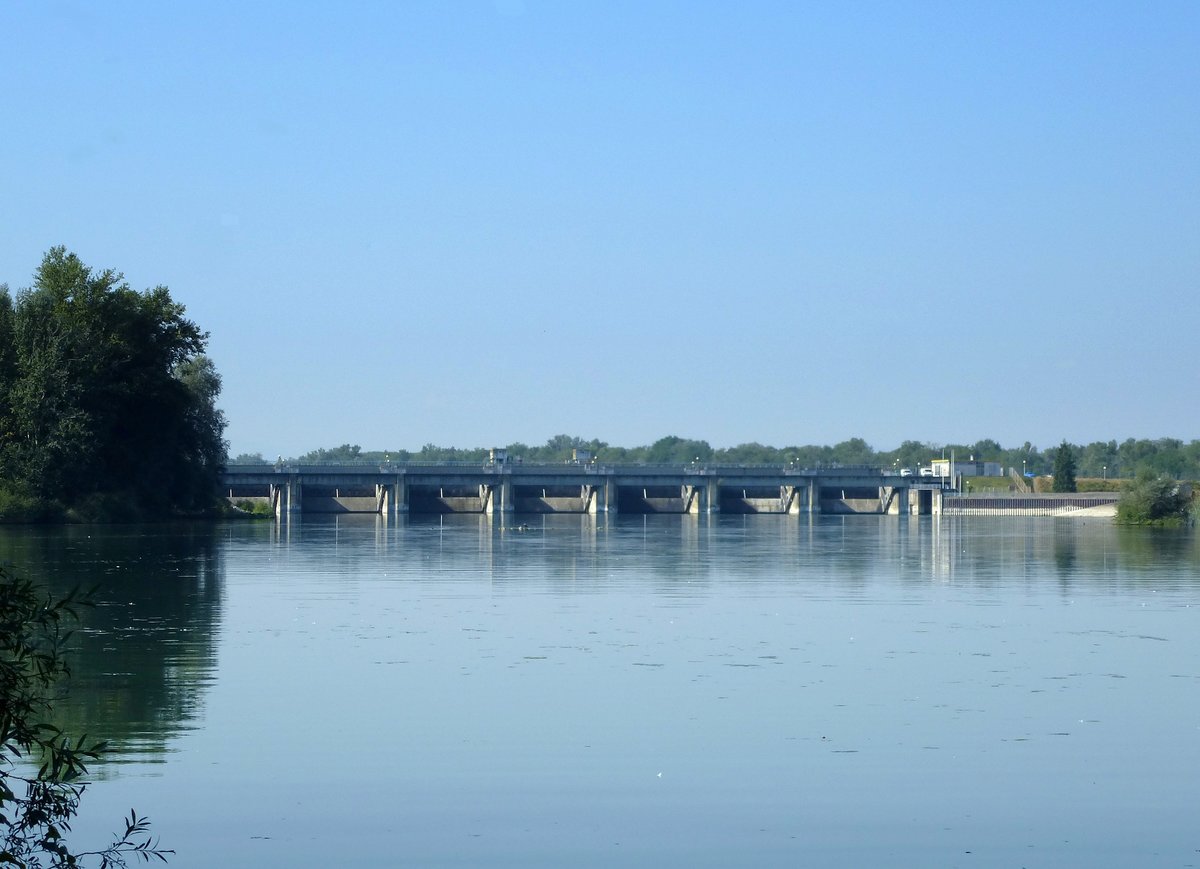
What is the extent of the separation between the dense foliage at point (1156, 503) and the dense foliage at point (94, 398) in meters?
69.5

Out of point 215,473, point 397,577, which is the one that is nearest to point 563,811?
point 397,577

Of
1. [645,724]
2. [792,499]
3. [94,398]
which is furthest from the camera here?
[792,499]

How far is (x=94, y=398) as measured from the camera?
91125 millimetres

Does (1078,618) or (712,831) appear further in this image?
(1078,618)

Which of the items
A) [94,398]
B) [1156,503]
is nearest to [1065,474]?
[1156,503]

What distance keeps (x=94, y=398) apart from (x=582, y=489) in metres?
103

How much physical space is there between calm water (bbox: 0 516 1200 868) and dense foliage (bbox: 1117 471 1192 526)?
74.6 meters

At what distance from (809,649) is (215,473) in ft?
293

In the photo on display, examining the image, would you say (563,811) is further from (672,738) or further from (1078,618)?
(1078,618)

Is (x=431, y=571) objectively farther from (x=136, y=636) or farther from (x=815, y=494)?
(x=815, y=494)

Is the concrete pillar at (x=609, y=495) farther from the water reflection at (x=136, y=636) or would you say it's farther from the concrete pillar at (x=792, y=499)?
the water reflection at (x=136, y=636)

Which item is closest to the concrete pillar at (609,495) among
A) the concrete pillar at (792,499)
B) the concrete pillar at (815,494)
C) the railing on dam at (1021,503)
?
the concrete pillar at (792,499)

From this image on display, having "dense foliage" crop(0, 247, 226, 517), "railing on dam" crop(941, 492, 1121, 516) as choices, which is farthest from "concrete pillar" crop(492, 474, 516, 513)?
"dense foliage" crop(0, 247, 226, 517)

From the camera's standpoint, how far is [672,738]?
20.0m
